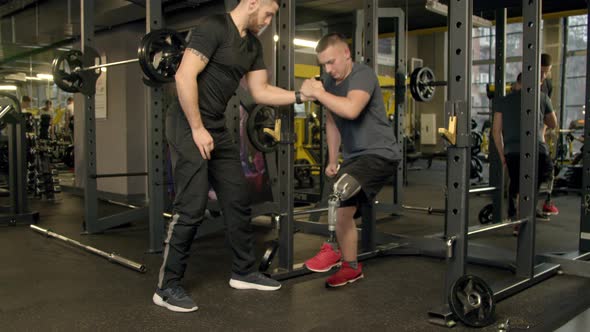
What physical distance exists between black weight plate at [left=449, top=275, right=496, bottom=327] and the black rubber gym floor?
52 millimetres

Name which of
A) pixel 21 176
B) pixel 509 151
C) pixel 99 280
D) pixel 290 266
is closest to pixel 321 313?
pixel 290 266

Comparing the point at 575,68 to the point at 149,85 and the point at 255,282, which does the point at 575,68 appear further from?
the point at 255,282

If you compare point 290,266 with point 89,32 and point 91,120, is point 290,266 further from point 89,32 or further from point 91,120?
point 89,32

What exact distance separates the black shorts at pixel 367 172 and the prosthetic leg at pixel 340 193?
3 cm

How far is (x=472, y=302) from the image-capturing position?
2.01m

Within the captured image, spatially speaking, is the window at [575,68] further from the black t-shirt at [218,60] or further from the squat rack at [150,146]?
the black t-shirt at [218,60]

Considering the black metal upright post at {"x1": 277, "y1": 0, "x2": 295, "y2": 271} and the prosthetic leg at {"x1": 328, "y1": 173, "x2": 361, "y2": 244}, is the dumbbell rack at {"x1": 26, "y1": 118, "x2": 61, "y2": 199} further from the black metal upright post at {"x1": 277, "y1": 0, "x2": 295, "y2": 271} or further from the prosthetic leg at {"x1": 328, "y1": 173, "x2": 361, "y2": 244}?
the prosthetic leg at {"x1": 328, "y1": 173, "x2": 361, "y2": 244}

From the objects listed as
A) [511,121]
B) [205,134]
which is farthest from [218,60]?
[511,121]

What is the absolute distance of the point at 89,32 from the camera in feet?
12.6

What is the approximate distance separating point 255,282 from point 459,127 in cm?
118

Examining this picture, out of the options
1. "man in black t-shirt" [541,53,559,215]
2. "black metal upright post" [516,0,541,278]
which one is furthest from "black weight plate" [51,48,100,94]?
"man in black t-shirt" [541,53,559,215]

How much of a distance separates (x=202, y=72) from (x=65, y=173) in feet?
28.9

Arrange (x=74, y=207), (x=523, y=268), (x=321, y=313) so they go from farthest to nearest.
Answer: (x=74, y=207) < (x=523, y=268) < (x=321, y=313)

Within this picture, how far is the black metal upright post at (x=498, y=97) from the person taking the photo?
3.96m
